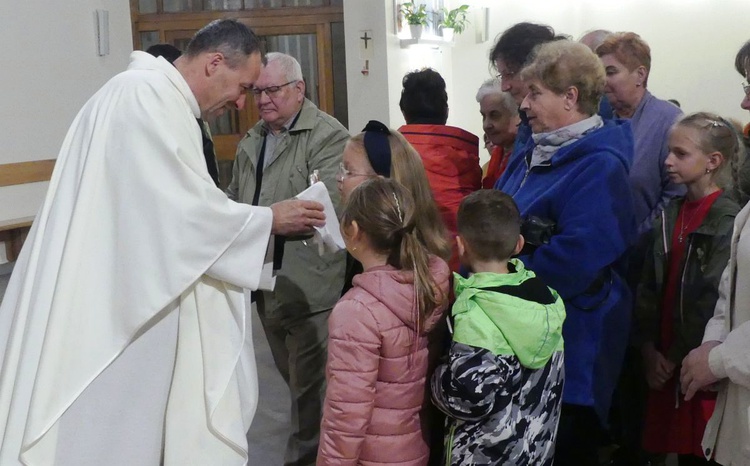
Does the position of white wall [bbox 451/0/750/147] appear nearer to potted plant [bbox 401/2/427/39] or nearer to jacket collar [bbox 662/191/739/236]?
potted plant [bbox 401/2/427/39]

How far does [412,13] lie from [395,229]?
5.11 metres

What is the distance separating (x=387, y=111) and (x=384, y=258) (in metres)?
4.66

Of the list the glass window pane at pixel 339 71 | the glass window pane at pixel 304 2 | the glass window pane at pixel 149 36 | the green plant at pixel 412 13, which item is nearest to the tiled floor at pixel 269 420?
the glass window pane at pixel 339 71

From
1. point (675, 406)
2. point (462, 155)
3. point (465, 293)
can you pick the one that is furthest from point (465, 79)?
point (465, 293)

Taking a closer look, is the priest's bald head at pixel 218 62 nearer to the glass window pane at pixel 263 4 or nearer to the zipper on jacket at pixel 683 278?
the zipper on jacket at pixel 683 278

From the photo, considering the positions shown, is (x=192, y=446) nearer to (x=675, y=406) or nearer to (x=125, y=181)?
(x=125, y=181)

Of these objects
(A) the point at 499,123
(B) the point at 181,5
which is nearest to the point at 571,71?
(A) the point at 499,123

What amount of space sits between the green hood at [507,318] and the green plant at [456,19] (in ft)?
20.7

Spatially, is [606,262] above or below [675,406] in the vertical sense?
above

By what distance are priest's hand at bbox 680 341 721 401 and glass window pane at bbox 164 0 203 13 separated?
6.09 metres

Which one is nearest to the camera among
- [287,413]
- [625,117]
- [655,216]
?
[655,216]

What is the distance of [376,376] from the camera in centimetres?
226

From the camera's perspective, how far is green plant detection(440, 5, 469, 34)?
8258 mm

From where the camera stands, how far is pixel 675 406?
2865 millimetres
